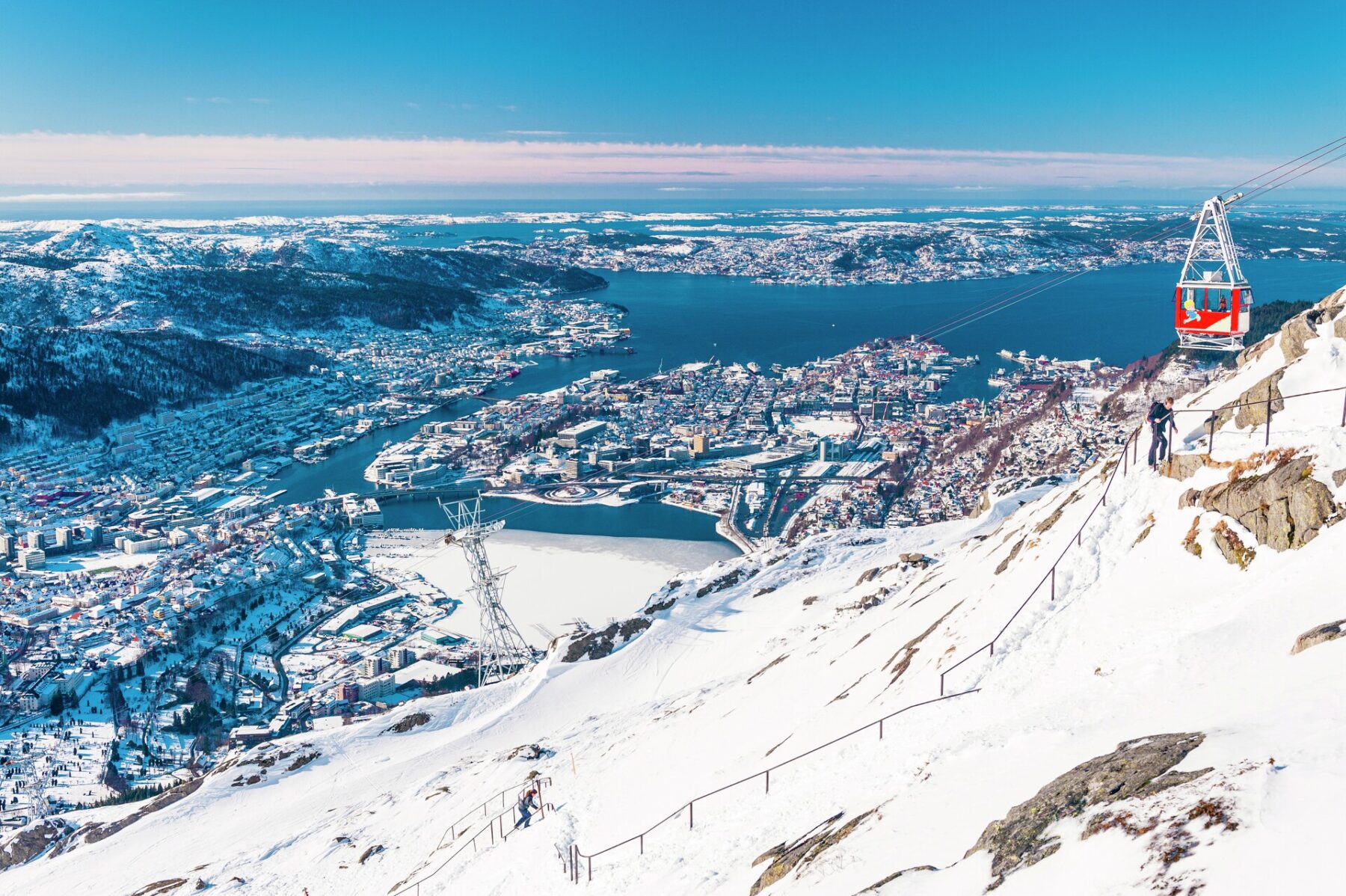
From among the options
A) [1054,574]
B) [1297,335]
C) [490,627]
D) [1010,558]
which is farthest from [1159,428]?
[490,627]

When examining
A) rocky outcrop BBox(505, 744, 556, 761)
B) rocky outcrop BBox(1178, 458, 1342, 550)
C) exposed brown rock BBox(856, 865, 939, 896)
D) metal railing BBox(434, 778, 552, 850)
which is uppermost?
rocky outcrop BBox(1178, 458, 1342, 550)

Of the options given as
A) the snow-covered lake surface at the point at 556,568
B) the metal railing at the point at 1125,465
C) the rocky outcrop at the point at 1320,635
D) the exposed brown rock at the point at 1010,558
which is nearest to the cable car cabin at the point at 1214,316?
the metal railing at the point at 1125,465

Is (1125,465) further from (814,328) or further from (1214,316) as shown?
(814,328)

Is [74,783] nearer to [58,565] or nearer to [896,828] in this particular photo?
[58,565]

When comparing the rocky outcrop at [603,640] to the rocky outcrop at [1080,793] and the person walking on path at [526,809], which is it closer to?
Result: the person walking on path at [526,809]

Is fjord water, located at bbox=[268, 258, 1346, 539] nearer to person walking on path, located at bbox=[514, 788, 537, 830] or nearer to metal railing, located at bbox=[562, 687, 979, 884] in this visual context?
person walking on path, located at bbox=[514, 788, 537, 830]

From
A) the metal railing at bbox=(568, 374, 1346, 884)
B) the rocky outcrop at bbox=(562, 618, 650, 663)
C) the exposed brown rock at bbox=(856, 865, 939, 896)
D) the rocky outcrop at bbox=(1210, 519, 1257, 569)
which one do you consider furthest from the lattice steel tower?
the exposed brown rock at bbox=(856, 865, 939, 896)
